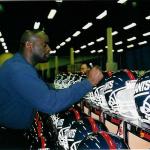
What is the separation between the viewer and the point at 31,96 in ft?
8.05

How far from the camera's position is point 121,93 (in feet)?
7.59

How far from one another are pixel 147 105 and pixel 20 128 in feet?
5.16

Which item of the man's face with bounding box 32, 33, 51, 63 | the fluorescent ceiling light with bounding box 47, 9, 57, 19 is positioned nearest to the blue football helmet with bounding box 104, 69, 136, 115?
the man's face with bounding box 32, 33, 51, 63

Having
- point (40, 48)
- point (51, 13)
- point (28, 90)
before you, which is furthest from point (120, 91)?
point (51, 13)

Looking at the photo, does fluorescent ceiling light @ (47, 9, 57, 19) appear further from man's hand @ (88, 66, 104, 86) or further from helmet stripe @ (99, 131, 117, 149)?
helmet stripe @ (99, 131, 117, 149)

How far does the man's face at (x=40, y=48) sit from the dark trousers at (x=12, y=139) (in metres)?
0.68

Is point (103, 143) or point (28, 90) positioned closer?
point (103, 143)

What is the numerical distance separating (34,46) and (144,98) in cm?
130

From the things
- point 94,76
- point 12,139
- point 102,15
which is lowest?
point 12,139

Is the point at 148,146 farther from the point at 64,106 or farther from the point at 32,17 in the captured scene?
the point at 32,17

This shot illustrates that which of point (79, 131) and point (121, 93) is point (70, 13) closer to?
point (79, 131)

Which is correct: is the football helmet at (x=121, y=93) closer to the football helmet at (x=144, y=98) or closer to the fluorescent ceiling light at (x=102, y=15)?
the football helmet at (x=144, y=98)

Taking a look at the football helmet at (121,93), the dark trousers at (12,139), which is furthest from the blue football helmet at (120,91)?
the dark trousers at (12,139)

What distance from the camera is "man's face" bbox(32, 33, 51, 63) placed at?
2.91 m
